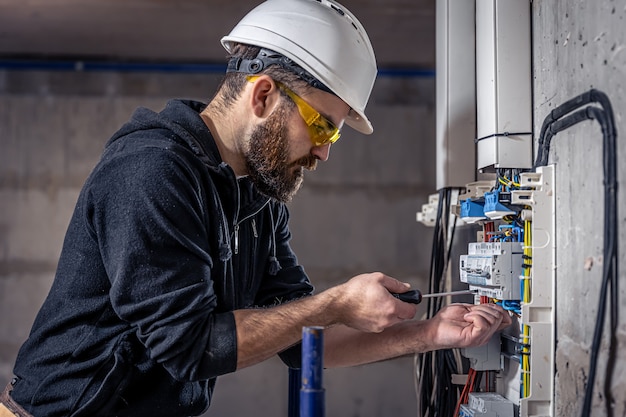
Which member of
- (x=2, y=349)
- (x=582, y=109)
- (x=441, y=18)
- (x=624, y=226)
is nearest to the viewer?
(x=624, y=226)

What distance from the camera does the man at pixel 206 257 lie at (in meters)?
1.20

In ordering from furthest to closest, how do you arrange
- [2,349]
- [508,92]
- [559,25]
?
[2,349], [508,92], [559,25]

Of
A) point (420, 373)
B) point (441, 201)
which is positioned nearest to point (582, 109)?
point (441, 201)

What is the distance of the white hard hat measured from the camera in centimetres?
146

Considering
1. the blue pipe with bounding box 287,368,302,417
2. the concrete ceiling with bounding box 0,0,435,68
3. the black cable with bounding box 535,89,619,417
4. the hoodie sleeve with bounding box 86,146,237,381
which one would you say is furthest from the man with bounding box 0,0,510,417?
the concrete ceiling with bounding box 0,0,435,68

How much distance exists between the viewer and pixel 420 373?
2057mm

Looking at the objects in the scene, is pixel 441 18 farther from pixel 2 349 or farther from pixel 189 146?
pixel 2 349

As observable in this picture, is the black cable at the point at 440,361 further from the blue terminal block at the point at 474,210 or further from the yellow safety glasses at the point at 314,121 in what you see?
A: the yellow safety glasses at the point at 314,121

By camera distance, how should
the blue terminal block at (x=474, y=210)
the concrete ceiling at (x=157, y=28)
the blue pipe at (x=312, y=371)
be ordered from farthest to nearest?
1. the concrete ceiling at (x=157, y=28)
2. the blue terminal block at (x=474, y=210)
3. the blue pipe at (x=312, y=371)

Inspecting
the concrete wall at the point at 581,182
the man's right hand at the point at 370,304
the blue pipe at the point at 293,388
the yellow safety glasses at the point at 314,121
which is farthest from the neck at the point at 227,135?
the blue pipe at the point at 293,388

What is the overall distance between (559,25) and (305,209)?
2.58m

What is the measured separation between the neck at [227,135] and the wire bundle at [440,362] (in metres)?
0.71

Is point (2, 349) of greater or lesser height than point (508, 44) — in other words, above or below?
below

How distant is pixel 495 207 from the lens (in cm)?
150
